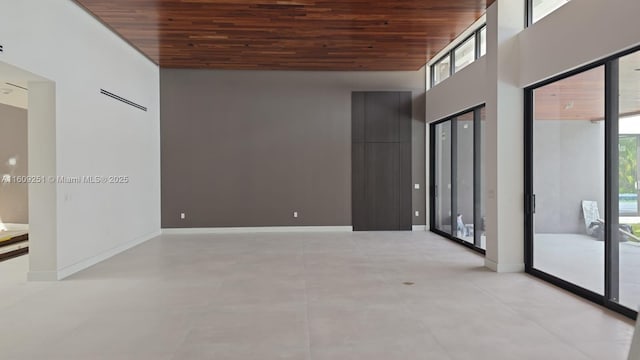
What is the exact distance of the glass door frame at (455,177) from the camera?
7695 millimetres

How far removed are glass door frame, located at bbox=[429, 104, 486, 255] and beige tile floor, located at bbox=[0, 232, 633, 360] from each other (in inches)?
42.2

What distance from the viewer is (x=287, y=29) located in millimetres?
7230

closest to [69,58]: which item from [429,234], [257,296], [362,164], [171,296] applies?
[171,296]

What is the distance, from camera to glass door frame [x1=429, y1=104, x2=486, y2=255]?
7.70 metres

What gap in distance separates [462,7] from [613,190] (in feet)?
11.4

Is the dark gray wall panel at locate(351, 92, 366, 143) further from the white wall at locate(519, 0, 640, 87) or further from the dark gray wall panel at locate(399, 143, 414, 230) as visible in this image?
the white wall at locate(519, 0, 640, 87)

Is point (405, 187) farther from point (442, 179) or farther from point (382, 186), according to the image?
point (442, 179)

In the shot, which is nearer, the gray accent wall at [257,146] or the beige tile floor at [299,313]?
the beige tile floor at [299,313]

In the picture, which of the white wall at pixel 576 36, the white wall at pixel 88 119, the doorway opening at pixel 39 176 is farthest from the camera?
the doorway opening at pixel 39 176

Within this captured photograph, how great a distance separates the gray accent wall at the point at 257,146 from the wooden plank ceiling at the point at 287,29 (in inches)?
27.2

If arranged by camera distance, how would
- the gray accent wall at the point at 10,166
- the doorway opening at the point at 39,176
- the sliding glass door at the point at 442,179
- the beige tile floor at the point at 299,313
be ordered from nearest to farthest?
the beige tile floor at the point at 299,313
the doorway opening at the point at 39,176
the sliding glass door at the point at 442,179
the gray accent wall at the point at 10,166

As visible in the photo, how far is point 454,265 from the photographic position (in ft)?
21.7

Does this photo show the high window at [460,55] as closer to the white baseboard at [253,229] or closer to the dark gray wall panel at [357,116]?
the dark gray wall panel at [357,116]

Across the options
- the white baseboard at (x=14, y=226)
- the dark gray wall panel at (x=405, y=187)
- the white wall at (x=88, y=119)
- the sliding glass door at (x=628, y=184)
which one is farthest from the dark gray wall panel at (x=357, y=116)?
the white baseboard at (x=14, y=226)
